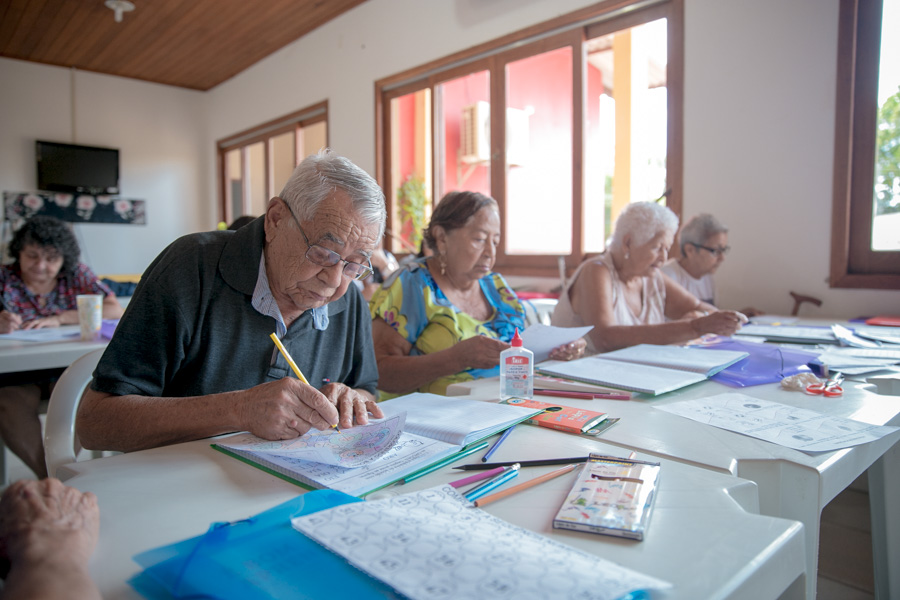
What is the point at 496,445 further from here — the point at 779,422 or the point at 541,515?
the point at 779,422

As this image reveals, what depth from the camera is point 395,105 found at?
17.2 feet

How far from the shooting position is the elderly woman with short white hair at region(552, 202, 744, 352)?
6.88ft

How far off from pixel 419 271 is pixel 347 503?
4.44 feet

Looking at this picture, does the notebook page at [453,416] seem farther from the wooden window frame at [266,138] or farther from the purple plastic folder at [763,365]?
the wooden window frame at [266,138]

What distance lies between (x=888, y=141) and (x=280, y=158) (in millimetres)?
6224

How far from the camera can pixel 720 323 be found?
204cm

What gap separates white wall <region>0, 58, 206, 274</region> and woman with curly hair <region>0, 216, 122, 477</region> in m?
4.49

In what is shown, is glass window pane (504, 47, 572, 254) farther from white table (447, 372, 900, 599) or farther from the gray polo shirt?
the gray polo shirt

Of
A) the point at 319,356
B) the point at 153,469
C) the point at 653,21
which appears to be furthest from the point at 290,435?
the point at 653,21

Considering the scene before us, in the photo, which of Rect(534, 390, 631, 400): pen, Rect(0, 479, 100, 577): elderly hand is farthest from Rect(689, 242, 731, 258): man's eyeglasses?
Rect(0, 479, 100, 577): elderly hand

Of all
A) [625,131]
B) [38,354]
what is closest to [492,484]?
[38,354]

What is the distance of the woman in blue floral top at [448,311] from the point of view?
1770 mm

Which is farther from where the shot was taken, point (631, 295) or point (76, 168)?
point (76, 168)

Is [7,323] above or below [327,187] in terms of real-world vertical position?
below
